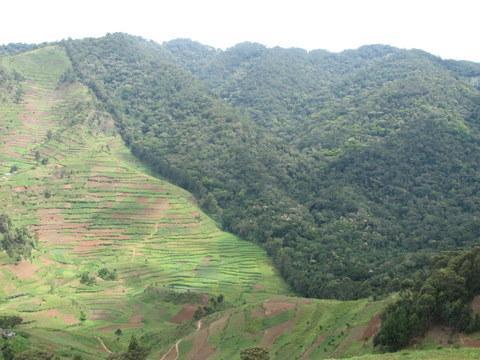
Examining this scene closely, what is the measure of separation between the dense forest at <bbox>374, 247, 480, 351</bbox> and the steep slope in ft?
85.1

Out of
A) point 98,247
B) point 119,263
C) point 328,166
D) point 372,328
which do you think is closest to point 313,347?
point 372,328

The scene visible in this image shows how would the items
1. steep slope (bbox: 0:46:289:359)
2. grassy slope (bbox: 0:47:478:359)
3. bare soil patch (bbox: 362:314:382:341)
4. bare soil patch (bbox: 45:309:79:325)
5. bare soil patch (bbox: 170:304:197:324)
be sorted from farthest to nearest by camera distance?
bare soil patch (bbox: 170:304:197:324) → steep slope (bbox: 0:46:289:359) → bare soil patch (bbox: 45:309:79:325) → grassy slope (bbox: 0:47:478:359) → bare soil patch (bbox: 362:314:382:341)

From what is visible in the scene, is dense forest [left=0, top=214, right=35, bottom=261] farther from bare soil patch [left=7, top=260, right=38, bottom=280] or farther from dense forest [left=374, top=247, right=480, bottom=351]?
dense forest [left=374, top=247, right=480, bottom=351]

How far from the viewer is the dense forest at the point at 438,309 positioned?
37.5 metres

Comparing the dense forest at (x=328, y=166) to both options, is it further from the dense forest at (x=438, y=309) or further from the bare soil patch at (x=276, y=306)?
the dense forest at (x=438, y=309)

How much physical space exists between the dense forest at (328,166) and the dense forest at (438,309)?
75.7 feet

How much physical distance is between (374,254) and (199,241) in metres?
31.1

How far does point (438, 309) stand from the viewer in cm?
3869

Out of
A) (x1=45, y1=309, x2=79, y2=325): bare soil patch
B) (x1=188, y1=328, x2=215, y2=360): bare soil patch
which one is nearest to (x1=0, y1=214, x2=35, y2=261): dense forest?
(x1=45, y1=309, x2=79, y2=325): bare soil patch

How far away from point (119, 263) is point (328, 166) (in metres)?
73.1

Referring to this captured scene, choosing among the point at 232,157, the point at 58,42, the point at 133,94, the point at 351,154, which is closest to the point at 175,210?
the point at 232,157

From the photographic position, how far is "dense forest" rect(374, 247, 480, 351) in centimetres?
3750

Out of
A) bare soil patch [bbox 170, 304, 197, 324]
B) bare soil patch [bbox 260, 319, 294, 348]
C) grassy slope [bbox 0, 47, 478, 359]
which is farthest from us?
bare soil patch [bbox 170, 304, 197, 324]

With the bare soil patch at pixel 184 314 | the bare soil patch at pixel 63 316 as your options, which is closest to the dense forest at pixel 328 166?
the bare soil patch at pixel 184 314
